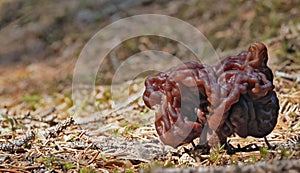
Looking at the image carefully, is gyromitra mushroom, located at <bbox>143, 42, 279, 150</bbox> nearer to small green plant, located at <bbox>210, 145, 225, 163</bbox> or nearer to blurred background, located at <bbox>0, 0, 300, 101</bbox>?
small green plant, located at <bbox>210, 145, 225, 163</bbox>

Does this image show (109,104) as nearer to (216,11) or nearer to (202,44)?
(202,44)

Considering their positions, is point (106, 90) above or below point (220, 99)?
above

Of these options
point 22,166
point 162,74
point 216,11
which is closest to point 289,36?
point 216,11

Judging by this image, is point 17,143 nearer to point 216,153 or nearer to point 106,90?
point 216,153

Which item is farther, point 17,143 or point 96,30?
point 96,30

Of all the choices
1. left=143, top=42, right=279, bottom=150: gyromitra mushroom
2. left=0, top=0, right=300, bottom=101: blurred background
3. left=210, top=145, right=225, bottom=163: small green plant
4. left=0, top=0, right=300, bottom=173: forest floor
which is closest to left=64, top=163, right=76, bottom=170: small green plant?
left=0, top=0, right=300, bottom=173: forest floor

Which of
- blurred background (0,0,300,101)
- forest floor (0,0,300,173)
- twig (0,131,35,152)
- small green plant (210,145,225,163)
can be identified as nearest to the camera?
small green plant (210,145,225,163)

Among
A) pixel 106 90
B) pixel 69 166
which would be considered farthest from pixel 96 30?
pixel 69 166
